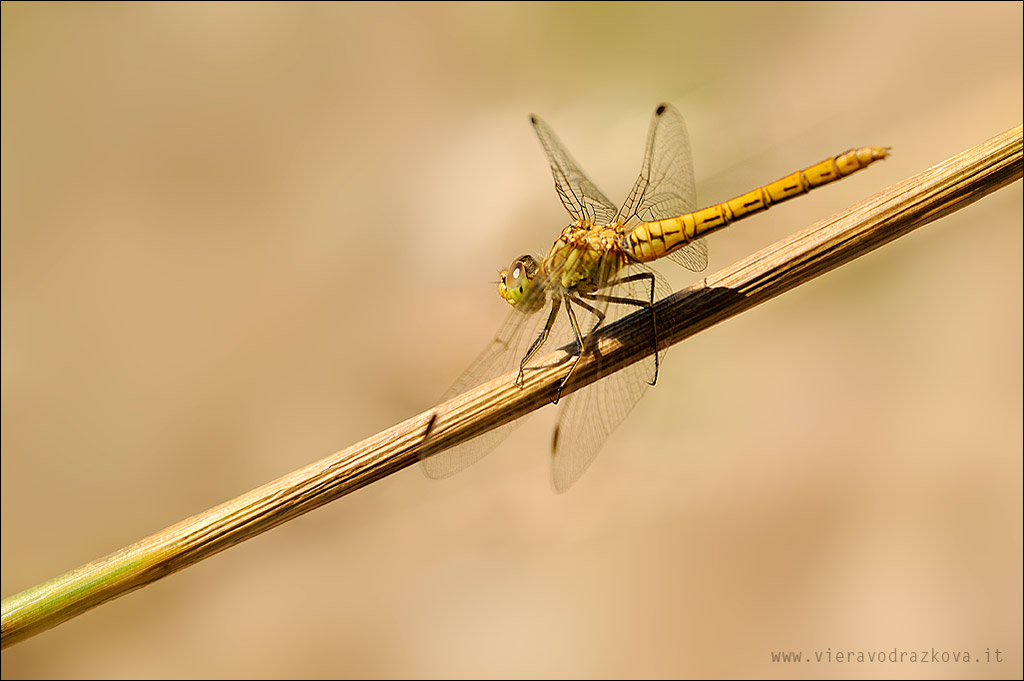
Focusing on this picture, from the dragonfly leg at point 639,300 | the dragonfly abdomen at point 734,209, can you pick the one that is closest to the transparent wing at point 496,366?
the dragonfly leg at point 639,300

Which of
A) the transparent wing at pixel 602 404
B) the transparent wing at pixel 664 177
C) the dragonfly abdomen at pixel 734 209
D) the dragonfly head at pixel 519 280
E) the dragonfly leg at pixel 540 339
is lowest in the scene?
the transparent wing at pixel 602 404

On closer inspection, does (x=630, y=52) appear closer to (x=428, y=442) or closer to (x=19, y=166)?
(x=428, y=442)

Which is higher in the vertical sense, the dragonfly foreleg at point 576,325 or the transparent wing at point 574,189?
the transparent wing at point 574,189

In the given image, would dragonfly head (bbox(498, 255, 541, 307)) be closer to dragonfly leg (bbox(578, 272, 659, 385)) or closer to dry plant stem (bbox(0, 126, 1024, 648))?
dragonfly leg (bbox(578, 272, 659, 385))

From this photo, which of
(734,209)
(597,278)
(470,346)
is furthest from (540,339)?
(470,346)

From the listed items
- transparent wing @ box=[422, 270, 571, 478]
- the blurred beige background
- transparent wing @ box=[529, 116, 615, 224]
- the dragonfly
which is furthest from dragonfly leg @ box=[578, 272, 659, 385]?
the blurred beige background

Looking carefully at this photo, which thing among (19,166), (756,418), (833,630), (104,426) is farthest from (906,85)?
(19,166)

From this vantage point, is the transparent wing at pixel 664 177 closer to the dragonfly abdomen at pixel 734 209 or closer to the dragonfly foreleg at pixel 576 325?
the dragonfly abdomen at pixel 734 209

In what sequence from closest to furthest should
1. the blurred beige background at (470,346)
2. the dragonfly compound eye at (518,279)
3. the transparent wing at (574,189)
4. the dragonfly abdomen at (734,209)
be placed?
1. the dragonfly abdomen at (734,209)
2. the dragonfly compound eye at (518,279)
3. the transparent wing at (574,189)
4. the blurred beige background at (470,346)
